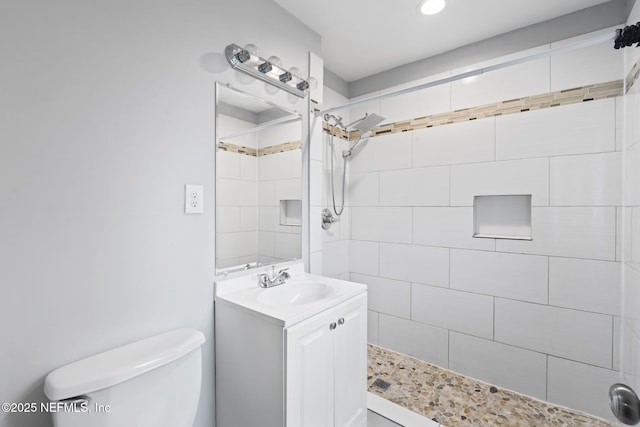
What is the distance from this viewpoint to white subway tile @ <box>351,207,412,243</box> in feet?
7.80

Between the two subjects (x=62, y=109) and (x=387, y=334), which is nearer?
(x=62, y=109)

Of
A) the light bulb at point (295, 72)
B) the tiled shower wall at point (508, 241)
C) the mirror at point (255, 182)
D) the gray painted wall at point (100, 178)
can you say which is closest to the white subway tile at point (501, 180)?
the tiled shower wall at point (508, 241)

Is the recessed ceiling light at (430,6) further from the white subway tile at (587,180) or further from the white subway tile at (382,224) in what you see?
the white subway tile at (382,224)

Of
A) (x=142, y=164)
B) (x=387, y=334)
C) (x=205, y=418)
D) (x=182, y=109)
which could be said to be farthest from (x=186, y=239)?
(x=387, y=334)

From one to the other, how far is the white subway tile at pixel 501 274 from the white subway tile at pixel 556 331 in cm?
8

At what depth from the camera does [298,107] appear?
1.90 m

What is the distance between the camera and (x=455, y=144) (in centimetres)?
212

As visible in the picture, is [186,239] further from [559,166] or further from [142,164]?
[559,166]

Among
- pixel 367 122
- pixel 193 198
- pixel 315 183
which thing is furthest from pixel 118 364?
pixel 367 122

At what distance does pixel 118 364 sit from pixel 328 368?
33.2 inches

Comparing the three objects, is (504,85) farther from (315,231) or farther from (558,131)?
(315,231)

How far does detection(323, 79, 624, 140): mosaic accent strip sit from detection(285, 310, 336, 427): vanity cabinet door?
1729mm

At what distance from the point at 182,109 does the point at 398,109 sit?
5.89 feet

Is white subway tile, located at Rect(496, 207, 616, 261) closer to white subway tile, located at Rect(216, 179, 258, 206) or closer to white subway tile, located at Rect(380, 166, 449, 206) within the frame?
white subway tile, located at Rect(380, 166, 449, 206)
